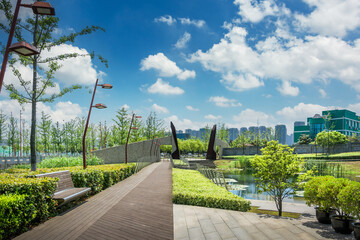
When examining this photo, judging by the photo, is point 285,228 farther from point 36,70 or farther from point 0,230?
point 36,70

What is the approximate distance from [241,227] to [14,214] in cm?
434

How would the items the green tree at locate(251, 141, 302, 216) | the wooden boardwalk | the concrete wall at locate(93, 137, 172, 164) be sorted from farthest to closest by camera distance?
the concrete wall at locate(93, 137, 172, 164) → the green tree at locate(251, 141, 302, 216) → the wooden boardwalk

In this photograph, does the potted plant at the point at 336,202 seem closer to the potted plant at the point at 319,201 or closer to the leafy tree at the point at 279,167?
the potted plant at the point at 319,201

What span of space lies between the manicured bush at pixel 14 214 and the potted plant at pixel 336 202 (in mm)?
6142

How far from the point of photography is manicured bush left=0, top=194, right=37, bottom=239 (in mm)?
4191

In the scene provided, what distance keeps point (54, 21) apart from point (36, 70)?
230cm

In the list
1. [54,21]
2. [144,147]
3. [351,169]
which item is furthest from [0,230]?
[351,169]

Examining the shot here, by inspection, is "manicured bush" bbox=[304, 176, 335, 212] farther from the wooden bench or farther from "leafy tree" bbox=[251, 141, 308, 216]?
the wooden bench

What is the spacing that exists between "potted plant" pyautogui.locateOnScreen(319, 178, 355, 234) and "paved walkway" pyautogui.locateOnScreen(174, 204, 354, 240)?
16cm

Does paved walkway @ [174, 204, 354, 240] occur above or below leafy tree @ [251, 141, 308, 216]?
below

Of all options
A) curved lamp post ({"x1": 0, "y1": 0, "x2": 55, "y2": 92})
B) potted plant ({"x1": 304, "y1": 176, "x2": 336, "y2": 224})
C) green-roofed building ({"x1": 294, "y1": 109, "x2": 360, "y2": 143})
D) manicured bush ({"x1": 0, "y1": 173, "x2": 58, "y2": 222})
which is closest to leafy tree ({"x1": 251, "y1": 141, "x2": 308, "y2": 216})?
potted plant ({"x1": 304, "y1": 176, "x2": 336, "y2": 224})

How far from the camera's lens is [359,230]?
4.18 m

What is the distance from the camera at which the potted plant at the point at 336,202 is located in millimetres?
4695

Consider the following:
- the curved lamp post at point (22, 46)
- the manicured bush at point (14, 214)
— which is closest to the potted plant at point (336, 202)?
the manicured bush at point (14, 214)
